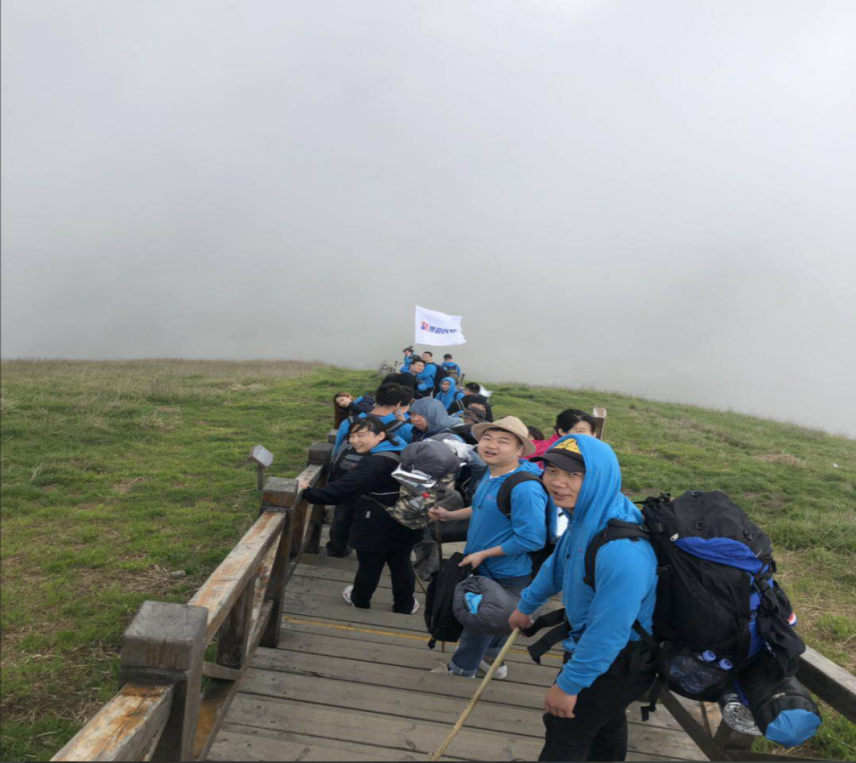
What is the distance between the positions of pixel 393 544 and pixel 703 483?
8.58 m

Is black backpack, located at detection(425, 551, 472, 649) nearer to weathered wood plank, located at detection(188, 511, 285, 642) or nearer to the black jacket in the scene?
the black jacket

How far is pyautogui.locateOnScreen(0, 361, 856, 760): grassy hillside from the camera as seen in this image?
5.27m

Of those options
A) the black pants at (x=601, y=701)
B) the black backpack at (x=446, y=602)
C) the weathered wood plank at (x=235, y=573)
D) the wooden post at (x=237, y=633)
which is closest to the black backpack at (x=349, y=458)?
the weathered wood plank at (x=235, y=573)

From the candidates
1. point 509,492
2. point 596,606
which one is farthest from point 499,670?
point 596,606

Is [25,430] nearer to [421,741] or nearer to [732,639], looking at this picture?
[421,741]

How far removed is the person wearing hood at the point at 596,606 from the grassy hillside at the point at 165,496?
296cm

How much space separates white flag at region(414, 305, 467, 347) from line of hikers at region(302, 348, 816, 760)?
8.90 metres

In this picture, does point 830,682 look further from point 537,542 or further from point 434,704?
point 434,704

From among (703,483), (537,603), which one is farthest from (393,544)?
(703,483)

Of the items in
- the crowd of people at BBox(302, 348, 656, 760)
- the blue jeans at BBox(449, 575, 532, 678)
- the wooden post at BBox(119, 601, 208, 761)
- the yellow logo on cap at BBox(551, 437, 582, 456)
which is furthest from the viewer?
the blue jeans at BBox(449, 575, 532, 678)

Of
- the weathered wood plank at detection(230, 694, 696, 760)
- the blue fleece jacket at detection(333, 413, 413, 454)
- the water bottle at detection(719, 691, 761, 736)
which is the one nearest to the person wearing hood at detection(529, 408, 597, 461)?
the blue fleece jacket at detection(333, 413, 413, 454)

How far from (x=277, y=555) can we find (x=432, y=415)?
2558mm

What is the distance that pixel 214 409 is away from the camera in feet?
51.4

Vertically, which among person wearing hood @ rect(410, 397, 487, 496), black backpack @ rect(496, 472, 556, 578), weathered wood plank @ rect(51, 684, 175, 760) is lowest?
weathered wood plank @ rect(51, 684, 175, 760)
